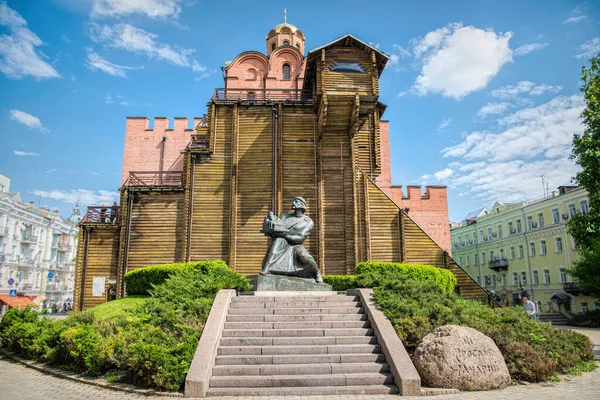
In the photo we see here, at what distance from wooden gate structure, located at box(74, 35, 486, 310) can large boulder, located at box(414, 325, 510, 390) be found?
13248 mm

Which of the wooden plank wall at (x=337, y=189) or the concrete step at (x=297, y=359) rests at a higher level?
the wooden plank wall at (x=337, y=189)

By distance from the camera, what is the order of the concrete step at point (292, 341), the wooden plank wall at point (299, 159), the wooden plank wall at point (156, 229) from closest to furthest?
the concrete step at point (292, 341), the wooden plank wall at point (156, 229), the wooden plank wall at point (299, 159)

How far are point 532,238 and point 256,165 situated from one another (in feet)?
109

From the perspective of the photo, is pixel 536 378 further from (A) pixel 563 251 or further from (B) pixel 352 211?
(A) pixel 563 251

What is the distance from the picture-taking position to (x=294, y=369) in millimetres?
8492

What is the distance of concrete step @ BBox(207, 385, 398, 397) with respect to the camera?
7824 mm

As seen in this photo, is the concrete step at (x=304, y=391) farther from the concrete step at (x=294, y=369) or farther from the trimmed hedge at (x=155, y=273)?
the trimmed hedge at (x=155, y=273)

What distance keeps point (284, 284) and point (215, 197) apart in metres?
11.2

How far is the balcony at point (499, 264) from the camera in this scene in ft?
157

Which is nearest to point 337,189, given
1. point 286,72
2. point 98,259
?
point 286,72

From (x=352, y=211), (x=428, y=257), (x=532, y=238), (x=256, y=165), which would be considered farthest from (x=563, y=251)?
(x=256, y=165)

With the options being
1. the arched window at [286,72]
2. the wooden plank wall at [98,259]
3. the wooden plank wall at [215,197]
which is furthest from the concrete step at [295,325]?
the arched window at [286,72]

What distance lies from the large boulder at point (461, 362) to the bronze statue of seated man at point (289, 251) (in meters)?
5.17

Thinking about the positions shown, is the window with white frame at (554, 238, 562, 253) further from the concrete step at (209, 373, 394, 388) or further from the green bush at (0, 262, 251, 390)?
the concrete step at (209, 373, 394, 388)
